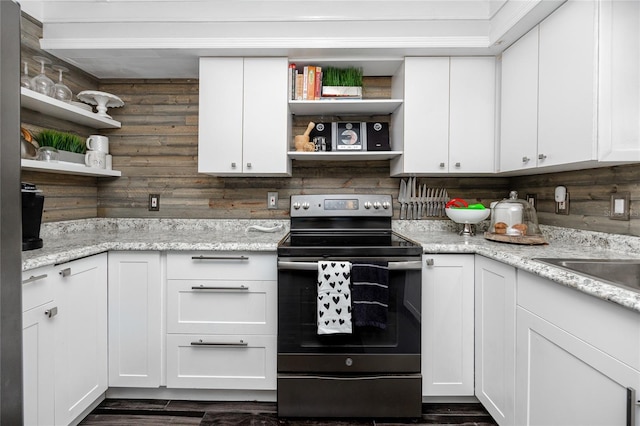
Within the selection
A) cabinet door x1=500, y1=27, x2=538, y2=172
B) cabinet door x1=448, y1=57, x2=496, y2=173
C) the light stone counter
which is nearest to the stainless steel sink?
the light stone counter

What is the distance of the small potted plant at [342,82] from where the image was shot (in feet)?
7.48

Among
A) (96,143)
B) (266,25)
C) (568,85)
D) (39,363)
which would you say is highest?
(266,25)

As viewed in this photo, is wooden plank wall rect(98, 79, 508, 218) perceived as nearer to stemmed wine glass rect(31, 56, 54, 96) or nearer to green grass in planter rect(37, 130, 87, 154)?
green grass in planter rect(37, 130, 87, 154)

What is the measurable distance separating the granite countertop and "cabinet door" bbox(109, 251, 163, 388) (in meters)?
0.09

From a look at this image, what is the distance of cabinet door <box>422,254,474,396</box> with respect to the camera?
1.89 meters

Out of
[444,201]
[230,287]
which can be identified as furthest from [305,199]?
[444,201]

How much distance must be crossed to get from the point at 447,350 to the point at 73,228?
2.51 meters

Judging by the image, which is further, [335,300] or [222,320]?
[222,320]

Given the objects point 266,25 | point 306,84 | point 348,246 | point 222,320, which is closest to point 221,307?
point 222,320

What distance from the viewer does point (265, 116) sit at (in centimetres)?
223

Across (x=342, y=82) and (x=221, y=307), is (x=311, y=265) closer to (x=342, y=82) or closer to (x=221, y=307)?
(x=221, y=307)

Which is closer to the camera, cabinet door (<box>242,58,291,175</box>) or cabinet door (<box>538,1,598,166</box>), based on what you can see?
cabinet door (<box>538,1,598,166</box>)

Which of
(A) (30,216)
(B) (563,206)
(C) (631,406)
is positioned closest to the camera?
(C) (631,406)

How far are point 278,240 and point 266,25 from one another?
1311 millimetres
